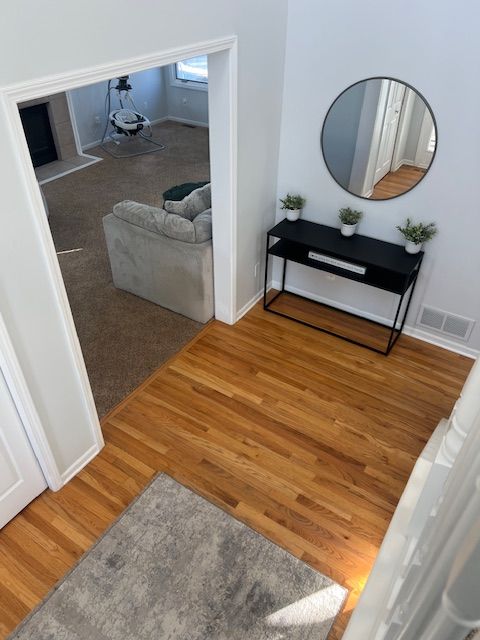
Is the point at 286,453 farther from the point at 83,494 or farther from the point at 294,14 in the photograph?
the point at 294,14

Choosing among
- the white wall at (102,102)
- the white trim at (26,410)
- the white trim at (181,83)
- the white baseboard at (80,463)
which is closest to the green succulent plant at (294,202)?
the white baseboard at (80,463)

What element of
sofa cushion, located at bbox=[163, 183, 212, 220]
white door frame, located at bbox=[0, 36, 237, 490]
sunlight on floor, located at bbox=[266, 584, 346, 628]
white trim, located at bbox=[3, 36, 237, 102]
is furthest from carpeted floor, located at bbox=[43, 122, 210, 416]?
white trim, located at bbox=[3, 36, 237, 102]

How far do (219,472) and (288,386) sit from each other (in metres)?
0.84

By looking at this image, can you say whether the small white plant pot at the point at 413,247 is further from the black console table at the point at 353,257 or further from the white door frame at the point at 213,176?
the white door frame at the point at 213,176

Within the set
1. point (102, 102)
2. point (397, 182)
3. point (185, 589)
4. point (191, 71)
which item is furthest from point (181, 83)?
point (185, 589)

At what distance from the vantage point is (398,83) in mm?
2986

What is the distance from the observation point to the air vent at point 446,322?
11.5 feet

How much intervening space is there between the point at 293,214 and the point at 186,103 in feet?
18.0

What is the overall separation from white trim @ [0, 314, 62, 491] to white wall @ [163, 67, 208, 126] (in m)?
6.91

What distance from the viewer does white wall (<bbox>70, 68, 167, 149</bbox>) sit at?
7.01 meters

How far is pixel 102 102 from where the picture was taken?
7352 millimetres

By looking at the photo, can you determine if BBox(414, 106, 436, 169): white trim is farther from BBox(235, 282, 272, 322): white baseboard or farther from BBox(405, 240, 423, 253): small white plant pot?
BBox(235, 282, 272, 322): white baseboard

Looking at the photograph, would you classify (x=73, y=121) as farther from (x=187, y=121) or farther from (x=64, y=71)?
(x=64, y=71)

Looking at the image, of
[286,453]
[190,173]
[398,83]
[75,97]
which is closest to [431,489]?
[286,453]
